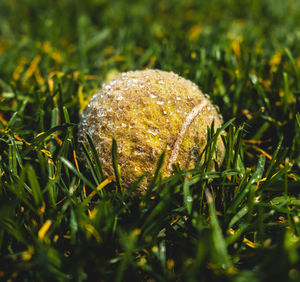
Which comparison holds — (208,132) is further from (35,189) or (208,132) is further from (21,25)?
(21,25)

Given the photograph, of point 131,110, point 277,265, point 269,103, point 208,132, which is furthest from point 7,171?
point 269,103

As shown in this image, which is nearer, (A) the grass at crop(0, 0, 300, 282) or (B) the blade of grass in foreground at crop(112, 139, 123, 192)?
(A) the grass at crop(0, 0, 300, 282)

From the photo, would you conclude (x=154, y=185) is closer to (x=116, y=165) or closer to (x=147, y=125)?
(x=116, y=165)

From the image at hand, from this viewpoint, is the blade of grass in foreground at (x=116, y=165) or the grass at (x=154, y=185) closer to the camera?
the grass at (x=154, y=185)

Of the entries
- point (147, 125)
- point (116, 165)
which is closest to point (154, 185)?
point (116, 165)
